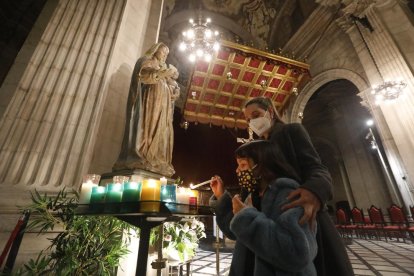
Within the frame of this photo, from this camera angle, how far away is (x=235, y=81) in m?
8.38

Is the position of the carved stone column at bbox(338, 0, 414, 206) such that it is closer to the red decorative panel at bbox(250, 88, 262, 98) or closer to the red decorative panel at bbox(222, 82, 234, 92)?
the red decorative panel at bbox(250, 88, 262, 98)

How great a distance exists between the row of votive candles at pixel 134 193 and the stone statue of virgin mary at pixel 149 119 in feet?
3.16

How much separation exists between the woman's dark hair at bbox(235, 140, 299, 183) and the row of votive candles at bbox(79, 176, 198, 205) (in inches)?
25.7

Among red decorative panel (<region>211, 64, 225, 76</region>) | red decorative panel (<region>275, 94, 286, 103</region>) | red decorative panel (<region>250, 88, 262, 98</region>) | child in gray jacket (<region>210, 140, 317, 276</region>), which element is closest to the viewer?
child in gray jacket (<region>210, 140, 317, 276</region>)

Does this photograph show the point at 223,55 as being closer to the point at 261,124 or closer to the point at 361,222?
the point at 261,124

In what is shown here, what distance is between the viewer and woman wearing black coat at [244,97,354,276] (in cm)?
85

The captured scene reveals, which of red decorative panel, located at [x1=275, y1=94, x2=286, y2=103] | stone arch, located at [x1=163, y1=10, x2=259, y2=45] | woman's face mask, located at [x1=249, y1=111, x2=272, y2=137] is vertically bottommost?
woman's face mask, located at [x1=249, y1=111, x2=272, y2=137]

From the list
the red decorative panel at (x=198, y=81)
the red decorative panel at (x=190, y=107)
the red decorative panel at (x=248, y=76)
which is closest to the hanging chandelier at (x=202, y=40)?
the red decorative panel at (x=198, y=81)

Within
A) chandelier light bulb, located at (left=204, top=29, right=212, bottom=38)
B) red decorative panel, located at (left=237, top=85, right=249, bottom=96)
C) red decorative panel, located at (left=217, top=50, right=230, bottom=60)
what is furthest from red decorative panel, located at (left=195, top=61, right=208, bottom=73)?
red decorative panel, located at (left=237, top=85, right=249, bottom=96)

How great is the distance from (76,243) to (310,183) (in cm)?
186

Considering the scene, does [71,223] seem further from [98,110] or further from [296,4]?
[296,4]

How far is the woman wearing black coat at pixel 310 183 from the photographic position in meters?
0.85

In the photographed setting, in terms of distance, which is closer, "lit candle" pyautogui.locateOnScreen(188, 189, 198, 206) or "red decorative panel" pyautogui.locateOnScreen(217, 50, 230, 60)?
"lit candle" pyautogui.locateOnScreen(188, 189, 198, 206)

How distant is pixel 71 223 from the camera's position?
1.73 m
